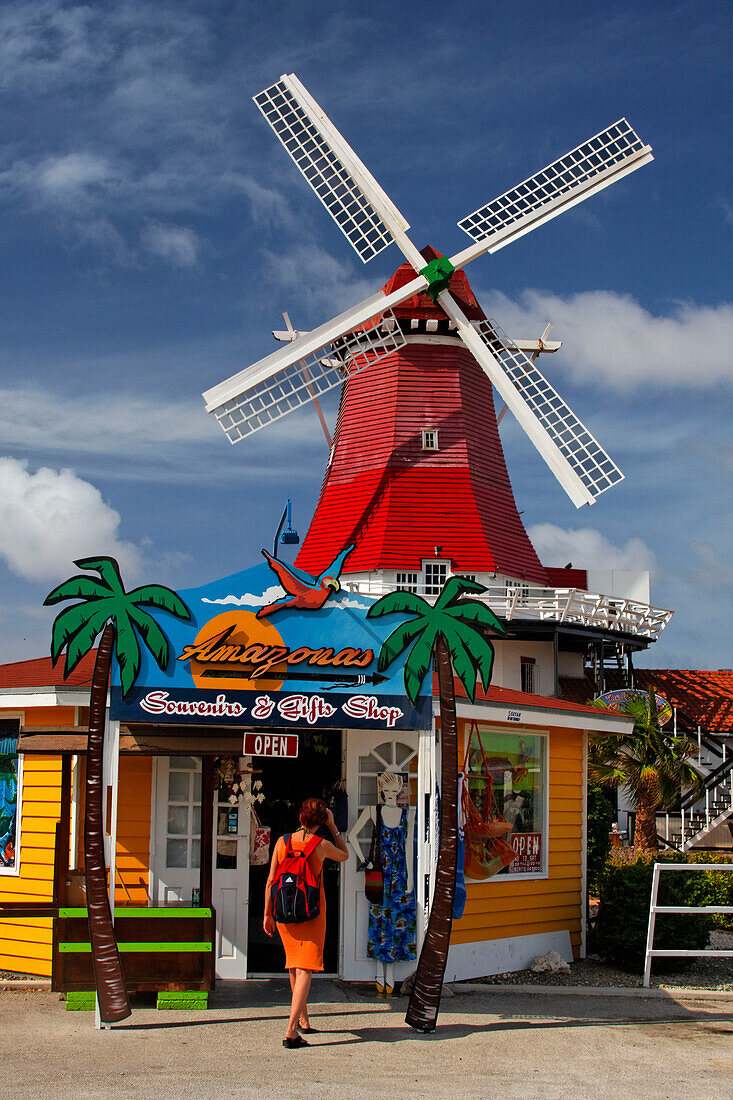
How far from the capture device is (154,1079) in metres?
7.54

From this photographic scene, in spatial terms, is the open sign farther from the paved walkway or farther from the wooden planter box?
the paved walkway

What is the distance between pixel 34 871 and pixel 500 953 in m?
5.21

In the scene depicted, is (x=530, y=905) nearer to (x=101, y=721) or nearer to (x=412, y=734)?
(x=412, y=734)

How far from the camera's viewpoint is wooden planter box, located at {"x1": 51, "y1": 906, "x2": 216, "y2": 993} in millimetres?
9836

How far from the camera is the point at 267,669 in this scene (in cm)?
980

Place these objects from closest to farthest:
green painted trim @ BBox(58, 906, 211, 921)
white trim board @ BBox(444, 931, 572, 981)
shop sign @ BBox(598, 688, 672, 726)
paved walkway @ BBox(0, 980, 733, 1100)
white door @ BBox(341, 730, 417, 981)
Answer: paved walkway @ BBox(0, 980, 733, 1100) < green painted trim @ BBox(58, 906, 211, 921) < white door @ BBox(341, 730, 417, 981) < white trim board @ BBox(444, 931, 572, 981) < shop sign @ BBox(598, 688, 672, 726)

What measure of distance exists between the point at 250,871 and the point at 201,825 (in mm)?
1191

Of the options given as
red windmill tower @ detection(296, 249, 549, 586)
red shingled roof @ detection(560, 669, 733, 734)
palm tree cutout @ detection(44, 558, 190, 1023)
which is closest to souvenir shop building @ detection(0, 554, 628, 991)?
palm tree cutout @ detection(44, 558, 190, 1023)

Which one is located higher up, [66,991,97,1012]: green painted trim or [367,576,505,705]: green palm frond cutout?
[367,576,505,705]: green palm frond cutout

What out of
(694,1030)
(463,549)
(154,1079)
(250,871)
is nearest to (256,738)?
(250,871)

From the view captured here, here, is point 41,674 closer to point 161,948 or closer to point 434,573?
point 161,948

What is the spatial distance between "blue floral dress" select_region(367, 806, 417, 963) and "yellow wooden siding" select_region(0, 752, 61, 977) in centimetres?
341

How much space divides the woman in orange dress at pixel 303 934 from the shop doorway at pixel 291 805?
3.15 m

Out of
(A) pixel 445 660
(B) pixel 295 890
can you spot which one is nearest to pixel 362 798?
(A) pixel 445 660
